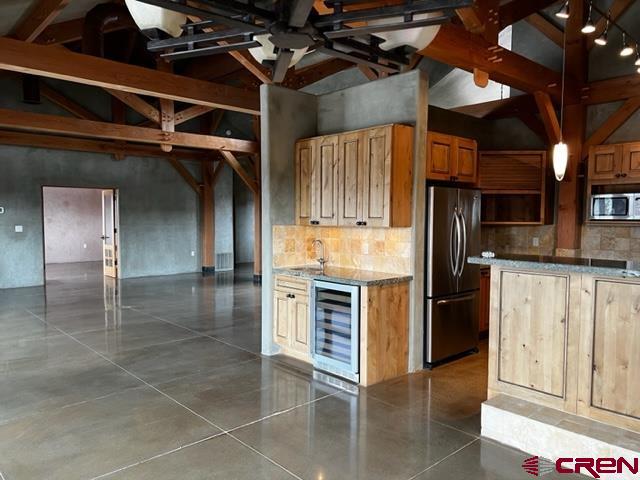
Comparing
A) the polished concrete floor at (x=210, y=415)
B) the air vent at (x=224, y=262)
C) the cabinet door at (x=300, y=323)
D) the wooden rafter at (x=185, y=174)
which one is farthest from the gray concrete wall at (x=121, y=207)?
the cabinet door at (x=300, y=323)

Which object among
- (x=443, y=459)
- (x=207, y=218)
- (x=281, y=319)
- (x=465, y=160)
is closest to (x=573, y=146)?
(x=465, y=160)

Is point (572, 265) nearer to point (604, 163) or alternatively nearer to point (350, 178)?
point (350, 178)

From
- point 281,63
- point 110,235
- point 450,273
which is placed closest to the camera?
point 281,63

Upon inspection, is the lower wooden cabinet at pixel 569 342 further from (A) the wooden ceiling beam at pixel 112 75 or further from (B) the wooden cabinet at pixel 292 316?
(A) the wooden ceiling beam at pixel 112 75

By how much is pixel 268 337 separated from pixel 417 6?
3.79 meters

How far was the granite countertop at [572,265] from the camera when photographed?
2.61 meters

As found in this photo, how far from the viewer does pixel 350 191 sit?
452 centimetres

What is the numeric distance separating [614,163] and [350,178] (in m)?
3.32

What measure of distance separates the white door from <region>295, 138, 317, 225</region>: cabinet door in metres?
7.41

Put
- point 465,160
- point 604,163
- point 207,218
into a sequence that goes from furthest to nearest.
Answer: point 207,218 → point 604,163 → point 465,160

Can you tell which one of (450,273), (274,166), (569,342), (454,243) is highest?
(274,166)

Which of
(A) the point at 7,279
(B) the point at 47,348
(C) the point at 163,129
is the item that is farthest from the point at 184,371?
(A) the point at 7,279

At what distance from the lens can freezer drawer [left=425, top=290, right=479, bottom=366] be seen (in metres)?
4.45

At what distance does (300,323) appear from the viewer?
4.63 m
